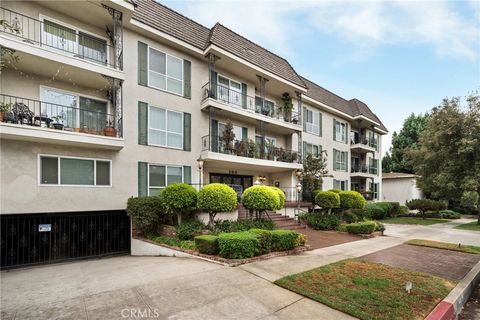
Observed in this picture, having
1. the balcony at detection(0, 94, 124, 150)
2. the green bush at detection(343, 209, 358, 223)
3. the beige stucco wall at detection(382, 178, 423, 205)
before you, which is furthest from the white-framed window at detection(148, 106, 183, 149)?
the beige stucco wall at detection(382, 178, 423, 205)

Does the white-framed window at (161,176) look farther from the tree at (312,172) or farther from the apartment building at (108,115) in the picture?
the tree at (312,172)

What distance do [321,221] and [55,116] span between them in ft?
47.3

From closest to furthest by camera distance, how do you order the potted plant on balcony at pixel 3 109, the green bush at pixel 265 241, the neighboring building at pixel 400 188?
the potted plant on balcony at pixel 3 109 → the green bush at pixel 265 241 → the neighboring building at pixel 400 188

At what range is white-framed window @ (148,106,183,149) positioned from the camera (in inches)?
499

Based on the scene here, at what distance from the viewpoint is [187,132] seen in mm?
13875

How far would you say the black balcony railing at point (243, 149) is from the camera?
1454 cm

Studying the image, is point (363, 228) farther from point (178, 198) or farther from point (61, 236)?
point (61, 236)

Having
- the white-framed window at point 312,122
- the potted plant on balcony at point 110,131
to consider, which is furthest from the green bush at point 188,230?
the white-framed window at point 312,122

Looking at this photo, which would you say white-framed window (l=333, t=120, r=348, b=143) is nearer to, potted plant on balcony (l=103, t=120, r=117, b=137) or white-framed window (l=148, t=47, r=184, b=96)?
white-framed window (l=148, t=47, r=184, b=96)

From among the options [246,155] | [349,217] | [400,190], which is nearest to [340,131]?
[349,217]

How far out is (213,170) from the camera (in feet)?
52.2

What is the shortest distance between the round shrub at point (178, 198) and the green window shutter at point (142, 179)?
5.88 ft

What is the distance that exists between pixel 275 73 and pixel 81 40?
36.8 ft

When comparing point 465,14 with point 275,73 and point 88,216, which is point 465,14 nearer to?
point 275,73
